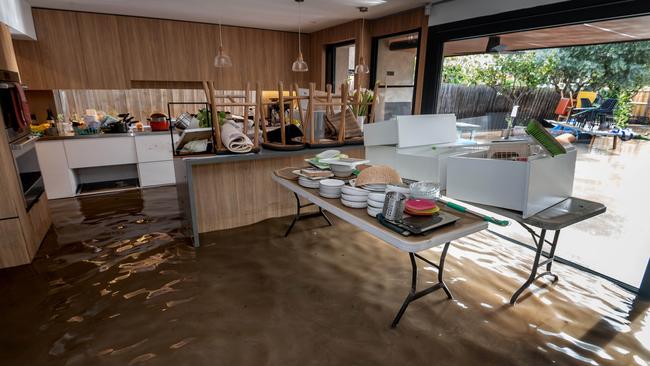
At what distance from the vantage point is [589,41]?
2561 mm

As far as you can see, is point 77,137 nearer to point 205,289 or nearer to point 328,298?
point 205,289

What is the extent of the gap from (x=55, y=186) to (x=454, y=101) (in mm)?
5081

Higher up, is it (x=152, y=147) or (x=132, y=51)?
(x=132, y=51)

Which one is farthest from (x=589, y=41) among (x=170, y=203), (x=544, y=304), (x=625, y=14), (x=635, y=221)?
(x=170, y=203)

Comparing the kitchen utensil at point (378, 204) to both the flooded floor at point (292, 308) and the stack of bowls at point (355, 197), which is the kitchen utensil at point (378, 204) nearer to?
the stack of bowls at point (355, 197)

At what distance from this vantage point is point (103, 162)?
435cm

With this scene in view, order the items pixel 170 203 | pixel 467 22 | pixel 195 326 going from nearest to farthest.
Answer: pixel 195 326, pixel 467 22, pixel 170 203

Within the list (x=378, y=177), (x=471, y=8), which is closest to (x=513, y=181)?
(x=378, y=177)

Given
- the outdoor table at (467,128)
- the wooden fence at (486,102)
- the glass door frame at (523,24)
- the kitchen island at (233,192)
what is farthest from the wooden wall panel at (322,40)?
the kitchen island at (233,192)

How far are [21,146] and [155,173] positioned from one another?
6.33ft

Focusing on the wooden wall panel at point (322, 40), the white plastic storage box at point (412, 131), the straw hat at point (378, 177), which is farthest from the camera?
the wooden wall panel at point (322, 40)

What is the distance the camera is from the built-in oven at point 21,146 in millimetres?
2631

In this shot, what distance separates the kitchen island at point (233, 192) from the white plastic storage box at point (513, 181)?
1.39 meters

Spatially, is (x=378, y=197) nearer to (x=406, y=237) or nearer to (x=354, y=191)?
(x=354, y=191)
